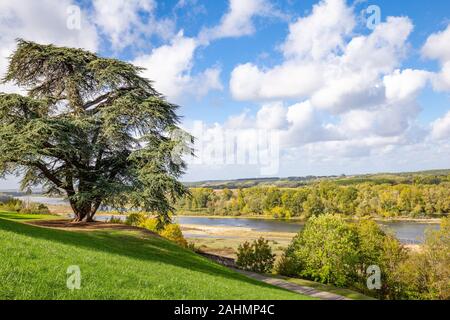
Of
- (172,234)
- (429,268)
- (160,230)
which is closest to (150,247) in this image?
(160,230)

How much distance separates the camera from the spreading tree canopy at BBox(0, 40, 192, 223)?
25703mm

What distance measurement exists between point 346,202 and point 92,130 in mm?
119394

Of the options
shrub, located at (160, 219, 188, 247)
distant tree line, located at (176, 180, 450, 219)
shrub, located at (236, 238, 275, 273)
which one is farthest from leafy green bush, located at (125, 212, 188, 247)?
distant tree line, located at (176, 180, 450, 219)

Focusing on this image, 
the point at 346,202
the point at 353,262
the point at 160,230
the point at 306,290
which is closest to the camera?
the point at 306,290

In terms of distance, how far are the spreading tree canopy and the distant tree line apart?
86.7 metres

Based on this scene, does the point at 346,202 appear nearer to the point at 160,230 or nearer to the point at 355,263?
the point at 355,263

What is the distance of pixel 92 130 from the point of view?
28.2 m

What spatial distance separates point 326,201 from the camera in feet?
449

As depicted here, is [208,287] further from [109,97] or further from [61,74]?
[61,74]

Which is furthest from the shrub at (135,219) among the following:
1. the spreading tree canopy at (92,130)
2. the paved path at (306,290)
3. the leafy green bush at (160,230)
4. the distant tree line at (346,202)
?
the distant tree line at (346,202)

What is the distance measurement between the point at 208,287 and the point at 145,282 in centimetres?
256

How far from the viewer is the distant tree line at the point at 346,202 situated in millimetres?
126812

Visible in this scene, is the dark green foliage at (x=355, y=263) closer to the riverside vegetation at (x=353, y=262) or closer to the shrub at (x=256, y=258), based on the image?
the riverside vegetation at (x=353, y=262)
